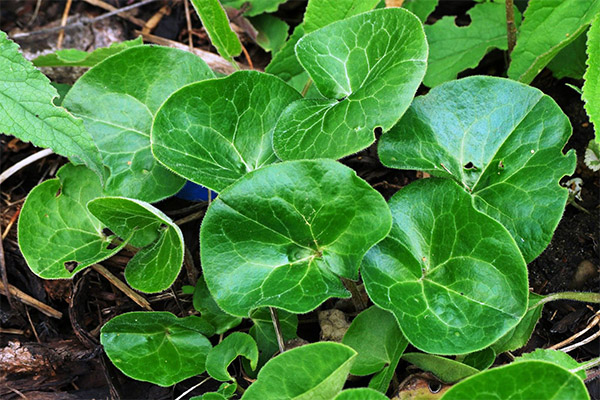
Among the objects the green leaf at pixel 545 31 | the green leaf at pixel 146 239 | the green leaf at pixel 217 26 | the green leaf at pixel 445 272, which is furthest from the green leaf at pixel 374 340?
the green leaf at pixel 217 26

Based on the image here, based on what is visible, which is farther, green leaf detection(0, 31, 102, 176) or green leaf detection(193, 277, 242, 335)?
green leaf detection(193, 277, 242, 335)

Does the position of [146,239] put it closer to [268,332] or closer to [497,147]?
[268,332]

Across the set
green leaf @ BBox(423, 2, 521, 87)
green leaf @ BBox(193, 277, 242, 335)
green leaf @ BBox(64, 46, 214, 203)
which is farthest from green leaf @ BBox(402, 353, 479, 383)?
green leaf @ BBox(423, 2, 521, 87)

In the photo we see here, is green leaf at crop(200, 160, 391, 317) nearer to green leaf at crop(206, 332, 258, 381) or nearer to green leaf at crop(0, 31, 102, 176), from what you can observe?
green leaf at crop(206, 332, 258, 381)

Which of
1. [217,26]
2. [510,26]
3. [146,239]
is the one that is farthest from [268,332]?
[510,26]

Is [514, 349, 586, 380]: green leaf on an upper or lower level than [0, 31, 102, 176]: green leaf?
lower

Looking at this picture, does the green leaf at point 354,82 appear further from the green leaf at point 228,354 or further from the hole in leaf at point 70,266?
the hole in leaf at point 70,266

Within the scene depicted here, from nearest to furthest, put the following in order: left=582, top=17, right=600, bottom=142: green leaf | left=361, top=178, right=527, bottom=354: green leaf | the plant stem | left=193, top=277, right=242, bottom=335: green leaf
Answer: left=361, top=178, right=527, bottom=354: green leaf → left=582, top=17, right=600, bottom=142: green leaf → left=193, top=277, right=242, bottom=335: green leaf → the plant stem
